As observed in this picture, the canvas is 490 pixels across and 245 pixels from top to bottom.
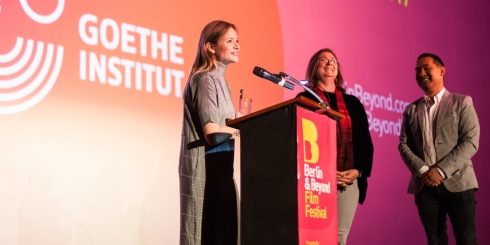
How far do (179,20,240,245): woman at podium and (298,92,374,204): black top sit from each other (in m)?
0.69

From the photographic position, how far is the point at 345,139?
388cm

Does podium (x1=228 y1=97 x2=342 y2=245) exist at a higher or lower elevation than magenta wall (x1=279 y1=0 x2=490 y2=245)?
lower

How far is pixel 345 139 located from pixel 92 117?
137 centimetres

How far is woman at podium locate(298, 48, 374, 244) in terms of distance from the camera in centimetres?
378

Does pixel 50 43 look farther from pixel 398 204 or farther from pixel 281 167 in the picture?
pixel 398 204

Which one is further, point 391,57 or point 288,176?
point 391,57

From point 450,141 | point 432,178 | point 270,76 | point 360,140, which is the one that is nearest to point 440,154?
point 450,141

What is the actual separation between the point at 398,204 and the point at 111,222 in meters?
2.76

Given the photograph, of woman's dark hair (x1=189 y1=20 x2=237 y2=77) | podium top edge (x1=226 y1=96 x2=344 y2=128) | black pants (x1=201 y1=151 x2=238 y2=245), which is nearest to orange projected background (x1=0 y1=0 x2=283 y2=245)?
woman's dark hair (x1=189 y1=20 x2=237 y2=77)

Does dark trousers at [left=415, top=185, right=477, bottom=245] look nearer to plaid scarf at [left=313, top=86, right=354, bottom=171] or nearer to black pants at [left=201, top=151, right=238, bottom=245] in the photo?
plaid scarf at [left=313, top=86, right=354, bottom=171]

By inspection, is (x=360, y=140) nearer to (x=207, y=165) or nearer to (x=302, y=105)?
(x=207, y=165)

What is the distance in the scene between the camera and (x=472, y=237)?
4.09 m

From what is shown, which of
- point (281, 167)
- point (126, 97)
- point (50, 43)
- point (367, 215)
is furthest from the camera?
point (367, 215)

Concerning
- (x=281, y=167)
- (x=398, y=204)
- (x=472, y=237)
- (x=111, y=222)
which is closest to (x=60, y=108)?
(x=111, y=222)
